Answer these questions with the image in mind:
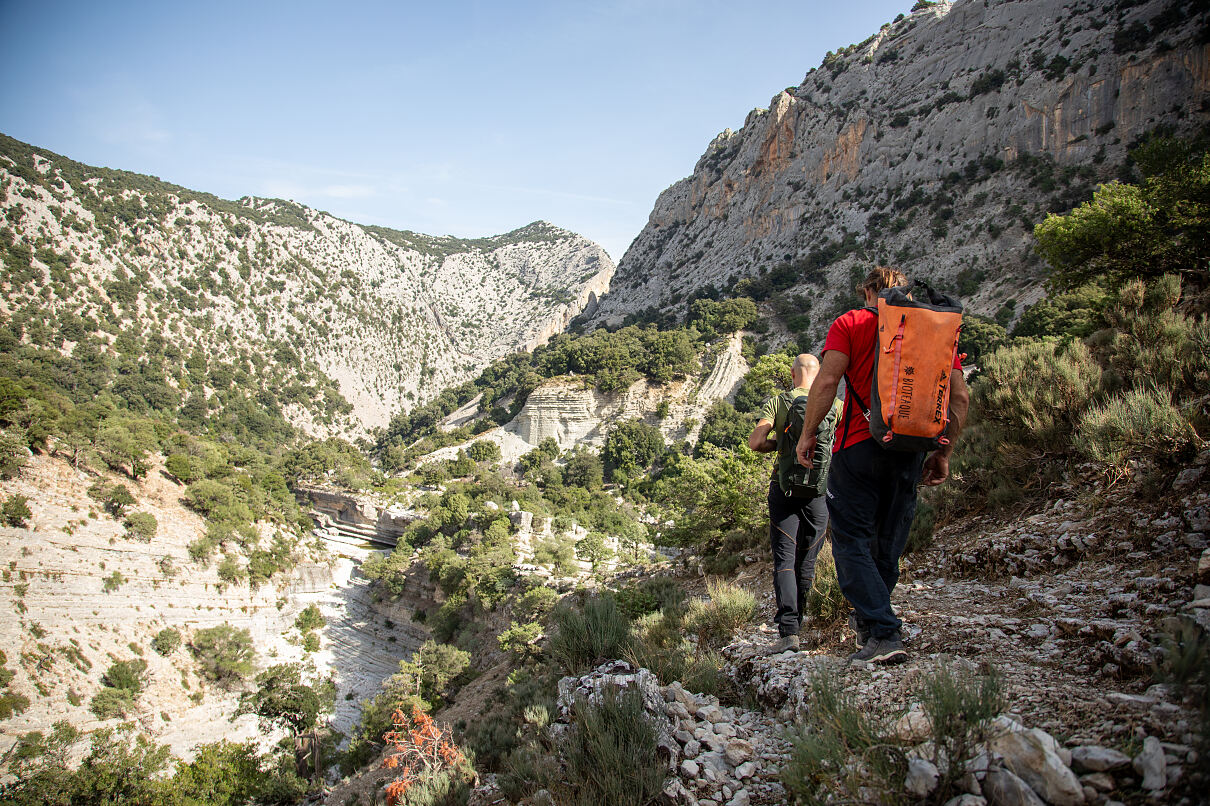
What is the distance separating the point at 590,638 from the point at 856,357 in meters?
3.43

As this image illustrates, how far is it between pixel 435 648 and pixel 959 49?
6331 cm

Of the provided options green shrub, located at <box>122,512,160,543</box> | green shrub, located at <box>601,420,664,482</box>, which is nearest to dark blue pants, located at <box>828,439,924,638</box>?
green shrub, located at <box>122,512,160,543</box>

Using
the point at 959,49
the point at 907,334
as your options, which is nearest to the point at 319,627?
the point at 907,334

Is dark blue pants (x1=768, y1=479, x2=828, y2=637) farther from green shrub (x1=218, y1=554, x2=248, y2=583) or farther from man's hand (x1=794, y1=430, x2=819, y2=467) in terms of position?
green shrub (x1=218, y1=554, x2=248, y2=583)

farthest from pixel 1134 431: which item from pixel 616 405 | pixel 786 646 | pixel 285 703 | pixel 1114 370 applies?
pixel 616 405

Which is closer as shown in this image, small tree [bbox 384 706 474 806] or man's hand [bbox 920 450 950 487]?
man's hand [bbox 920 450 950 487]

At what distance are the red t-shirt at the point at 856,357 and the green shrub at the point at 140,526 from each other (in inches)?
1197

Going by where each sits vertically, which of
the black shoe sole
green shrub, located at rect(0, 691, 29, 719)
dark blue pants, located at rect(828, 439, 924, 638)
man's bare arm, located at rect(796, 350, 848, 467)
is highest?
man's bare arm, located at rect(796, 350, 848, 467)

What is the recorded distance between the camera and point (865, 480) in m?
2.49

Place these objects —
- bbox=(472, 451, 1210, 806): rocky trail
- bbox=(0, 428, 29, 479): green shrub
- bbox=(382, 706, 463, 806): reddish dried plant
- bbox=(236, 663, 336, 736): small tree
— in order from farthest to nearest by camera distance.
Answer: bbox=(0, 428, 29, 479): green shrub
bbox=(236, 663, 336, 736): small tree
bbox=(382, 706, 463, 806): reddish dried plant
bbox=(472, 451, 1210, 806): rocky trail

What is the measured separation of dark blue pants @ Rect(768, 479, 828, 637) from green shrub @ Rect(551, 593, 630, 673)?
1548 mm

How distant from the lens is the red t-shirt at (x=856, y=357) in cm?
250

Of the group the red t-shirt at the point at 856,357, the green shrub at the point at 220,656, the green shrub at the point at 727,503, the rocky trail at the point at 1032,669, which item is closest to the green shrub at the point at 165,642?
the green shrub at the point at 220,656

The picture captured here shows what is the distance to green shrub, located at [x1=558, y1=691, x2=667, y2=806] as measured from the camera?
215 centimetres
